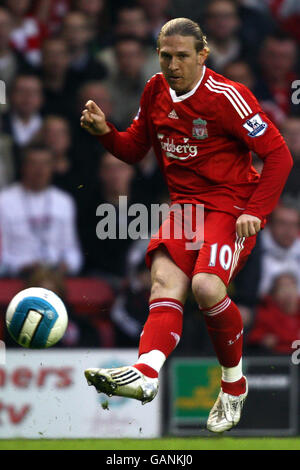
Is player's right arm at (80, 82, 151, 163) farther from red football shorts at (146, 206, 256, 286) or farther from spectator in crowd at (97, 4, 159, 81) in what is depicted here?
spectator in crowd at (97, 4, 159, 81)

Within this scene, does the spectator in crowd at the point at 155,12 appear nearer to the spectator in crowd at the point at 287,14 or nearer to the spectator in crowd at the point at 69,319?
the spectator in crowd at the point at 287,14

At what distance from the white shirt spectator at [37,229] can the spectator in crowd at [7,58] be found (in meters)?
1.17

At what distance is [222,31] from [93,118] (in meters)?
4.20

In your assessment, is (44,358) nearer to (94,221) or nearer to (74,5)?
(94,221)

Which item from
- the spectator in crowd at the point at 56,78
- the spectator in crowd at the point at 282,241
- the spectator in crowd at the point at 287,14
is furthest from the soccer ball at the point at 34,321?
the spectator in crowd at the point at 287,14

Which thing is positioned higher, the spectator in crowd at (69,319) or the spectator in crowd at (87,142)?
the spectator in crowd at (87,142)

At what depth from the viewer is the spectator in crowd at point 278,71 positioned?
9.30 meters

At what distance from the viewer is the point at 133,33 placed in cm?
905

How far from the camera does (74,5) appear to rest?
9.19 metres

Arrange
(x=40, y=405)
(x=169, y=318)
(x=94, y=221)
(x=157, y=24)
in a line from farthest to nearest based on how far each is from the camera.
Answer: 1. (x=157, y=24)
2. (x=94, y=221)
3. (x=40, y=405)
4. (x=169, y=318)

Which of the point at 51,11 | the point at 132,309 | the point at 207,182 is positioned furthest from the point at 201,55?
the point at 51,11

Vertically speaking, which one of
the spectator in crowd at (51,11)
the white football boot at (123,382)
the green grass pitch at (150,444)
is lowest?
the green grass pitch at (150,444)
